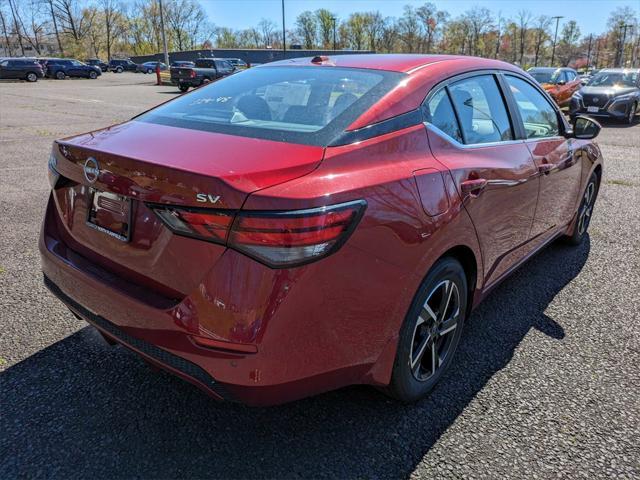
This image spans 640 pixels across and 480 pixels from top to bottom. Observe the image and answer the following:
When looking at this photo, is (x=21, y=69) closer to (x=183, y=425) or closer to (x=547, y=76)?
(x=547, y=76)

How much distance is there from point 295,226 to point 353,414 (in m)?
1.19

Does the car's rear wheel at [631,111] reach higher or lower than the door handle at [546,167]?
lower

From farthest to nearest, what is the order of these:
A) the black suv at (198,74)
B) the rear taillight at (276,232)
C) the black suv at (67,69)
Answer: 1. the black suv at (67,69)
2. the black suv at (198,74)
3. the rear taillight at (276,232)

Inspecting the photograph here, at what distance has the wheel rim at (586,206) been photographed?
4.70 metres

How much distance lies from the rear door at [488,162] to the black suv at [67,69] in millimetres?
48927

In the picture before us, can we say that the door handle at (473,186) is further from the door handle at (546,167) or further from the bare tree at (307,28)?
the bare tree at (307,28)

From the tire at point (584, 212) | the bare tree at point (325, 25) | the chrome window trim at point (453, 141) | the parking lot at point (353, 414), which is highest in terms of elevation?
the bare tree at point (325, 25)

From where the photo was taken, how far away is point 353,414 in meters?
2.47

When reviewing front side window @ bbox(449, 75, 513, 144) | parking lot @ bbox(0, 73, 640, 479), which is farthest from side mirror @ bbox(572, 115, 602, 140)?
parking lot @ bbox(0, 73, 640, 479)

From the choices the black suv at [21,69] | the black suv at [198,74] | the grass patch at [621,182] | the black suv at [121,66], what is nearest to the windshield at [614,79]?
the grass patch at [621,182]

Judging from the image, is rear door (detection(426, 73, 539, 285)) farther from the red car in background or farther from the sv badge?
the red car in background

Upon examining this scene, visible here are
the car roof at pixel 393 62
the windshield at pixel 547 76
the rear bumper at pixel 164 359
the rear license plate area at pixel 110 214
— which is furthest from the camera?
the windshield at pixel 547 76

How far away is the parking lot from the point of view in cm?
215

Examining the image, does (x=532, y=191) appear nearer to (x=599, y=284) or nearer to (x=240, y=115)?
(x=599, y=284)
